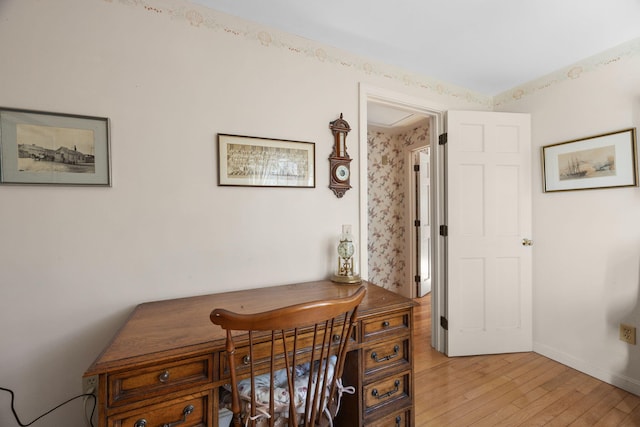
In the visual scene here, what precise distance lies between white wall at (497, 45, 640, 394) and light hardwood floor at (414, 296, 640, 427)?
210 millimetres

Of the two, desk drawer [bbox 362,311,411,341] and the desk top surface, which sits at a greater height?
the desk top surface

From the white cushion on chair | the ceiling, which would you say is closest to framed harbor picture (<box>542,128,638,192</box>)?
the ceiling

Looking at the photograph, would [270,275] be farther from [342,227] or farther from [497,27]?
[497,27]

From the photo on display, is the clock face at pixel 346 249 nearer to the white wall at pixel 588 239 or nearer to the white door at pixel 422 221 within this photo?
the white wall at pixel 588 239

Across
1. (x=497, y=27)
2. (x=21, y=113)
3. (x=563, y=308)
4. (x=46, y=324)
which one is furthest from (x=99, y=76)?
(x=563, y=308)

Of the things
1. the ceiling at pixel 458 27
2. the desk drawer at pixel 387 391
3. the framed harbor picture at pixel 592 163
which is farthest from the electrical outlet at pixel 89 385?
the framed harbor picture at pixel 592 163

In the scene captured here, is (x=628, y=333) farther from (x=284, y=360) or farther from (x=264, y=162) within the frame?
(x=264, y=162)

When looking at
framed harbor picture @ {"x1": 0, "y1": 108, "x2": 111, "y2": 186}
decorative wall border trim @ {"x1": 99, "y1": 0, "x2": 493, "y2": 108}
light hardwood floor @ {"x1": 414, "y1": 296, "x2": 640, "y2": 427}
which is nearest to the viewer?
framed harbor picture @ {"x1": 0, "y1": 108, "x2": 111, "y2": 186}

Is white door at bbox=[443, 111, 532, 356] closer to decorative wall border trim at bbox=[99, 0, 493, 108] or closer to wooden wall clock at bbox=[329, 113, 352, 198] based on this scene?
decorative wall border trim at bbox=[99, 0, 493, 108]

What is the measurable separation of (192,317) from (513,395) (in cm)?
210

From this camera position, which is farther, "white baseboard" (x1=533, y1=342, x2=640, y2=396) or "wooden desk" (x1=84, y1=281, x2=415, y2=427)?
"white baseboard" (x1=533, y1=342, x2=640, y2=396)

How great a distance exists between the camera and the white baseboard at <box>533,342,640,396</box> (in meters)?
1.77

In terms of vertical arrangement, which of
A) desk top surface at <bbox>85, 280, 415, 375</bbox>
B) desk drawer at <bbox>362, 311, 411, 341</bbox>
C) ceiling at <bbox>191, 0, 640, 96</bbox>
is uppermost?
ceiling at <bbox>191, 0, 640, 96</bbox>

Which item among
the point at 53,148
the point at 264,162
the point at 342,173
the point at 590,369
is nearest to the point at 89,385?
the point at 53,148
